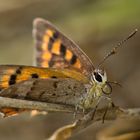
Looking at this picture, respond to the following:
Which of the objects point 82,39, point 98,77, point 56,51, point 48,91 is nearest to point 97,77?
point 98,77

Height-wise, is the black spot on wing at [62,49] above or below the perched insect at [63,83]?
above

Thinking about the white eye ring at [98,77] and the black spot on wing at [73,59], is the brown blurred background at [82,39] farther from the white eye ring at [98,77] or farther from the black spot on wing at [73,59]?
the white eye ring at [98,77]

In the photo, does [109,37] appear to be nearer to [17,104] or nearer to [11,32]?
[11,32]

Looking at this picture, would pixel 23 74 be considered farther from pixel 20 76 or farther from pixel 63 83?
pixel 63 83

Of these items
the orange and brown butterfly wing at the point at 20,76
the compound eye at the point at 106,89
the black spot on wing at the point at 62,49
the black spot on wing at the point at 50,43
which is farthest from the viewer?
the black spot on wing at the point at 50,43

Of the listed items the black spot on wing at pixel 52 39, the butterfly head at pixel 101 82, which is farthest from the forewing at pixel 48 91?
the black spot on wing at pixel 52 39

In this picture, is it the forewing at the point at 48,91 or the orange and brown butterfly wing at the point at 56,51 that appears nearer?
the forewing at the point at 48,91

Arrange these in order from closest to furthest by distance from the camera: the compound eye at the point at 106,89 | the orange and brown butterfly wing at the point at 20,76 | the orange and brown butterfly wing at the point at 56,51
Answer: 1. the orange and brown butterfly wing at the point at 20,76
2. the compound eye at the point at 106,89
3. the orange and brown butterfly wing at the point at 56,51
